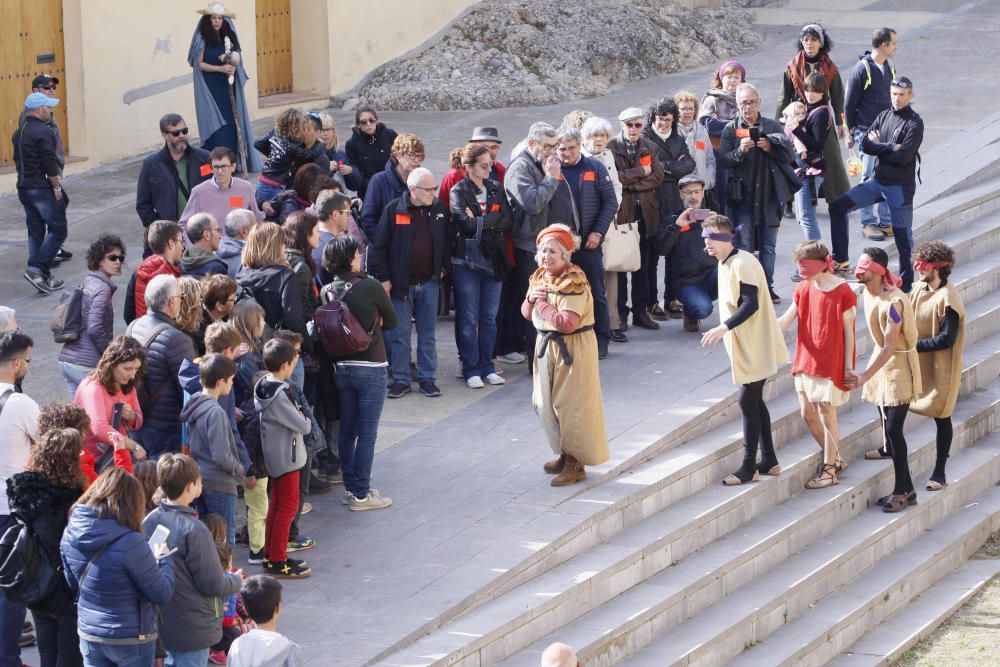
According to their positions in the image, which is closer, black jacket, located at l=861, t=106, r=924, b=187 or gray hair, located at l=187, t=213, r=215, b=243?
gray hair, located at l=187, t=213, r=215, b=243

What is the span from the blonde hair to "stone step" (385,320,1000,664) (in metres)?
2.48

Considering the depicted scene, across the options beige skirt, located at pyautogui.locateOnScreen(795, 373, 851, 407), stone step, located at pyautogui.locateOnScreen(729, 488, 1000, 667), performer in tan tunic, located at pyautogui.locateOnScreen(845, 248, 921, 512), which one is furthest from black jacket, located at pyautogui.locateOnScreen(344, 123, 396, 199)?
stone step, located at pyautogui.locateOnScreen(729, 488, 1000, 667)

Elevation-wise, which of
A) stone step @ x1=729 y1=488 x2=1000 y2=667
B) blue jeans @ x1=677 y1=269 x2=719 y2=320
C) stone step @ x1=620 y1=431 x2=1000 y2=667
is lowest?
stone step @ x1=729 y1=488 x2=1000 y2=667

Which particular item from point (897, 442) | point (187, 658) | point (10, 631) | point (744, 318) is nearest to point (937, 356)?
point (897, 442)

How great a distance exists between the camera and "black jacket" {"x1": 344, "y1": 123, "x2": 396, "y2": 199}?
12.9 metres

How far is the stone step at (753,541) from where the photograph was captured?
905 centimetres

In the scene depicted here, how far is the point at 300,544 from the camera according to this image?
920 cm

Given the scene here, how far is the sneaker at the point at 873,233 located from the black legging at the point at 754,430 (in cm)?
445

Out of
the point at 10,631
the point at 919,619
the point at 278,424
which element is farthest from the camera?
the point at 919,619

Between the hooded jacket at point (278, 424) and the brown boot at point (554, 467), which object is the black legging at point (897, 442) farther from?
the hooded jacket at point (278, 424)

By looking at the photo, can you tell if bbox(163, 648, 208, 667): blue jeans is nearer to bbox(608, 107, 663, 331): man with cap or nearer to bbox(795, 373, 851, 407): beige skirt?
bbox(795, 373, 851, 407): beige skirt

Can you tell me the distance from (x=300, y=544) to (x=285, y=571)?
0.36m

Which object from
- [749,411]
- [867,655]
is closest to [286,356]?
[749,411]

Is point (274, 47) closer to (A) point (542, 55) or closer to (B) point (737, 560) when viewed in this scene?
(A) point (542, 55)
